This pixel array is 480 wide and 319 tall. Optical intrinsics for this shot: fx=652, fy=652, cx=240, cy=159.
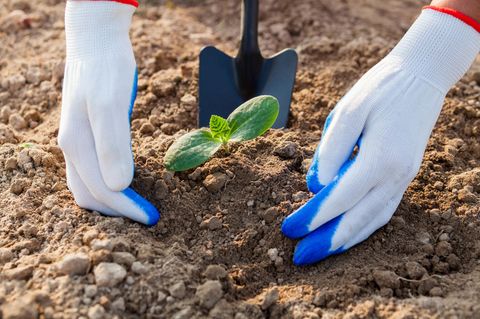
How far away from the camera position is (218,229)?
1.95m

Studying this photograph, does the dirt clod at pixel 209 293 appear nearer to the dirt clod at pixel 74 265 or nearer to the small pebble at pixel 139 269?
the small pebble at pixel 139 269

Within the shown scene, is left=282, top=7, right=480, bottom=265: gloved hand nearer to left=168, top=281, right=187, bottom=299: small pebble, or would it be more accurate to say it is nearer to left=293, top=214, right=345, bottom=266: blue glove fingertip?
left=293, top=214, right=345, bottom=266: blue glove fingertip

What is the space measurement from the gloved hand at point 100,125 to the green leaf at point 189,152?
0.44ft

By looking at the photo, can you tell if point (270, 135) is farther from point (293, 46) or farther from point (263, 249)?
point (293, 46)

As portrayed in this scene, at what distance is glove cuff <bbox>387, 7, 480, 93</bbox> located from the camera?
1.98 m

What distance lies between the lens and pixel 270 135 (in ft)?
7.50

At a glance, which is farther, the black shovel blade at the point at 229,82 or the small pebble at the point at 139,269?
the black shovel blade at the point at 229,82

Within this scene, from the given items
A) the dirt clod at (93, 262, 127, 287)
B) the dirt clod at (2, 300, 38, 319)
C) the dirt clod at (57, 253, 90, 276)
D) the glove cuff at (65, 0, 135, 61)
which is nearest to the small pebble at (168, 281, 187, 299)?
the dirt clod at (93, 262, 127, 287)

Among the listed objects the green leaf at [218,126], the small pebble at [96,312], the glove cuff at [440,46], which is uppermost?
the glove cuff at [440,46]

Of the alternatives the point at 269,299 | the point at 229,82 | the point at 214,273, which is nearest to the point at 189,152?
the point at 214,273

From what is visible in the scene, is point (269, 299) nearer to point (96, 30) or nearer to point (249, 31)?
point (96, 30)

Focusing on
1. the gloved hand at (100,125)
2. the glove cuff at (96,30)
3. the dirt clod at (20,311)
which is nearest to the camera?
the dirt clod at (20,311)

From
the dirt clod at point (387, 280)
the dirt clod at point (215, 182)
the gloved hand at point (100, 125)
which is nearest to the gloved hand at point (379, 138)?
the dirt clod at point (387, 280)

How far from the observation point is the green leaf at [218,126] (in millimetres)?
2090
